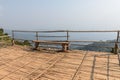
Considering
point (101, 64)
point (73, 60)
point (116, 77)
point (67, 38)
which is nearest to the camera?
point (116, 77)

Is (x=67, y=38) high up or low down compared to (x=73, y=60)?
up

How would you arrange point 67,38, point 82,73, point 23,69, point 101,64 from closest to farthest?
point 82,73 → point 23,69 → point 101,64 → point 67,38

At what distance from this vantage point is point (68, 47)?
8.48 meters

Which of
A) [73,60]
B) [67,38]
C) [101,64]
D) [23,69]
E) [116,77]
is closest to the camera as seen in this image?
[116,77]

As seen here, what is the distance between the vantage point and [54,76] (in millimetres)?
4859

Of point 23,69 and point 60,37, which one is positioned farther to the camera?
point 60,37

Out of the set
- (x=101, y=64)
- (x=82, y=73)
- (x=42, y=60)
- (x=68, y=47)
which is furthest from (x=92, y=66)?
(x=68, y=47)

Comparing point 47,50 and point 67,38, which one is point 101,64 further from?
point 47,50

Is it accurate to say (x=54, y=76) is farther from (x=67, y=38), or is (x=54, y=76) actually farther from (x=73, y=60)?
(x=67, y=38)

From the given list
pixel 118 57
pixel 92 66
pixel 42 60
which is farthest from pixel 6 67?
pixel 118 57

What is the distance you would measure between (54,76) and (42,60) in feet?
6.34

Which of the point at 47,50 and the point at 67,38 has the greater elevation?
the point at 67,38

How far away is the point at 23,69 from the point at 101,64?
9.00 ft

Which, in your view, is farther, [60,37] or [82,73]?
[60,37]
